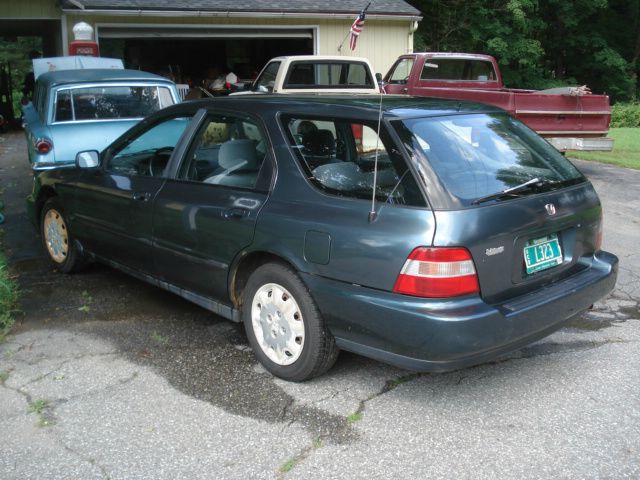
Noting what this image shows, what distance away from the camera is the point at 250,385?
380cm

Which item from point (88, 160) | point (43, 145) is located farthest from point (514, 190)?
point (43, 145)

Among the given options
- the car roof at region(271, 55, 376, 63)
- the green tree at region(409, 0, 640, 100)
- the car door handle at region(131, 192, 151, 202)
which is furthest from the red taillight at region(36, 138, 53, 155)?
the green tree at region(409, 0, 640, 100)

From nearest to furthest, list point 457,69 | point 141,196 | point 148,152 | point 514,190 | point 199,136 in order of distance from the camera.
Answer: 1. point 514,190
2. point 199,136
3. point 141,196
4. point 148,152
5. point 457,69

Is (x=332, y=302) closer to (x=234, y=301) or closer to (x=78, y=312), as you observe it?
(x=234, y=301)

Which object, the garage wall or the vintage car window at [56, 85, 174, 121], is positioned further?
the garage wall

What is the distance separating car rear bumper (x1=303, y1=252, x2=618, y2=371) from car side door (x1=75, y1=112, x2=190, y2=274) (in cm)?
169

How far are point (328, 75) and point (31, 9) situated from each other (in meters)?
6.14

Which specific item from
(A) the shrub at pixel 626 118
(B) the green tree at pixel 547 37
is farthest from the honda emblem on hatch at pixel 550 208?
(A) the shrub at pixel 626 118

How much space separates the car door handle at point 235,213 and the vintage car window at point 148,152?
884 millimetres

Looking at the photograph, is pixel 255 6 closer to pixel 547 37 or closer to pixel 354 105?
pixel 354 105

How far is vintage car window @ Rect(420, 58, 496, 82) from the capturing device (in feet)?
40.4

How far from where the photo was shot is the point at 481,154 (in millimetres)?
3621

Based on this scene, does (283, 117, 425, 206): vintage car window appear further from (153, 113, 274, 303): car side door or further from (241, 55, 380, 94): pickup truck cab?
(241, 55, 380, 94): pickup truck cab

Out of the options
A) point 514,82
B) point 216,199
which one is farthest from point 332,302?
point 514,82
